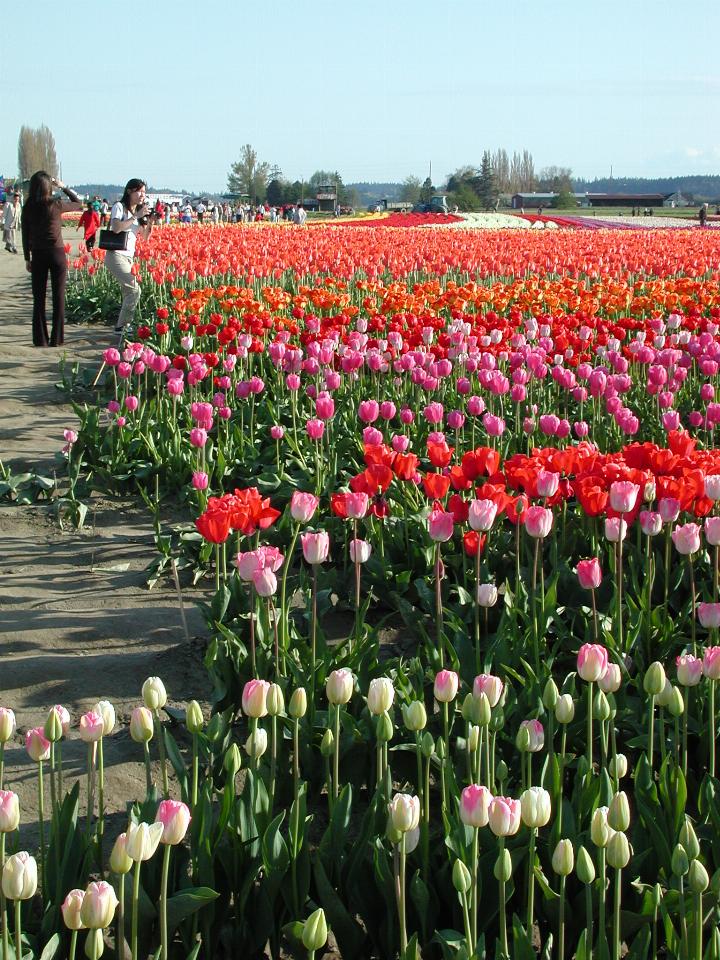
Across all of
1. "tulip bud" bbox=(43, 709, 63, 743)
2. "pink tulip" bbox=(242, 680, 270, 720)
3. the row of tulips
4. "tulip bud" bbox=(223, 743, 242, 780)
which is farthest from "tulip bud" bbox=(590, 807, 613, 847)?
"tulip bud" bbox=(43, 709, 63, 743)

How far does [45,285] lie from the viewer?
1125 centimetres

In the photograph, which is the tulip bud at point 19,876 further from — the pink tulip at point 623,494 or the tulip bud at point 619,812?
the pink tulip at point 623,494

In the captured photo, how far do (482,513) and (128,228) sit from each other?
30.1ft

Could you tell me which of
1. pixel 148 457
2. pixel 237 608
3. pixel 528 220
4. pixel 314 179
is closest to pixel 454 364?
pixel 148 457

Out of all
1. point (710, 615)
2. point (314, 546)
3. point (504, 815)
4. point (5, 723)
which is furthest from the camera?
point (314, 546)

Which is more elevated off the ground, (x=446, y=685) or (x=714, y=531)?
(x=714, y=531)

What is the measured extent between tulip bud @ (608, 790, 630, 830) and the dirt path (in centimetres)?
163

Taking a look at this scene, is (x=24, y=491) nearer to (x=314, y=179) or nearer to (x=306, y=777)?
(x=306, y=777)

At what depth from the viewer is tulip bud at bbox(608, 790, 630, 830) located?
2.01m

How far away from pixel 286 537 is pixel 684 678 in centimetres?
279

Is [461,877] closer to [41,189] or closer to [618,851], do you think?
[618,851]

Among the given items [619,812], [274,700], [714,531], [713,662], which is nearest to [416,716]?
[274,700]

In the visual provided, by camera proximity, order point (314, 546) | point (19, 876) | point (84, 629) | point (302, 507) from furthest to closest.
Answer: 1. point (84, 629)
2. point (302, 507)
3. point (314, 546)
4. point (19, 876)

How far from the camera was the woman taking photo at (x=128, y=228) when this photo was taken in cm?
1158
